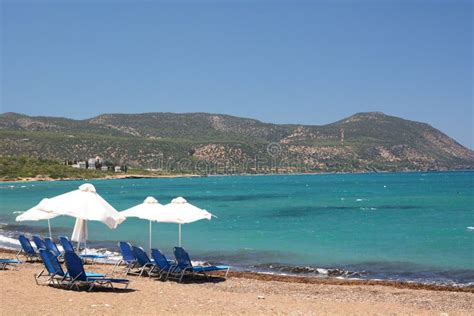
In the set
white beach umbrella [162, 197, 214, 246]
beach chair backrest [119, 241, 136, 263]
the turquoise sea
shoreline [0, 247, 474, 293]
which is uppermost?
white beach umbrella [162, 197, 214, 246]

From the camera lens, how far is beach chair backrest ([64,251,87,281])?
11.8 m

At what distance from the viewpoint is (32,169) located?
396 ft

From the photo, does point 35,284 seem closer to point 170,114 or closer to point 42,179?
point 42,179

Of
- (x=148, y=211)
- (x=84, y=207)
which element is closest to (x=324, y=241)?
(x=148, y=211)

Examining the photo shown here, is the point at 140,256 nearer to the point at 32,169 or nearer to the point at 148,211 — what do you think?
the point at 148,211

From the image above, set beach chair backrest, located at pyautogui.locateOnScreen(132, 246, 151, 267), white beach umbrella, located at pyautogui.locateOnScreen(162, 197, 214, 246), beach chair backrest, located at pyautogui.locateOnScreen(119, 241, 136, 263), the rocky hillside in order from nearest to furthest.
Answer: beach chair backrest, located at pyautogui.locateOnScreen(132, 246, 151, 267) → beach chair backrest, located at pyautogui.locateOnScreen(119, 241, 136, 263) → white beach umbrella, located at pyautogui.locateOnScreen(162, 197, 214, 246) → the rocky hillside

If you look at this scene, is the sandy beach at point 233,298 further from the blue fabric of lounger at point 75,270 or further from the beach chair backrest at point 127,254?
the beach chair backrest at point 127,254

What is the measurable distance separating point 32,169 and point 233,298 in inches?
4572

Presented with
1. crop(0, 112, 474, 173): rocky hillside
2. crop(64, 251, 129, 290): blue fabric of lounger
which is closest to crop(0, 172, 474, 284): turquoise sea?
crop(64, 251, 129, 290): blue fabric of lounger

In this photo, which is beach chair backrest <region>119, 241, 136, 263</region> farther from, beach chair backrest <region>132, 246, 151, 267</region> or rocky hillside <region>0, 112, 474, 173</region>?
rocky hillside <region>0, 112, 474, 173</region>

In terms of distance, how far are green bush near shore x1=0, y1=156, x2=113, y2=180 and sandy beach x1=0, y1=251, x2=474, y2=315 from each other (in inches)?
4260

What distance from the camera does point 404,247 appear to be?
24.3m

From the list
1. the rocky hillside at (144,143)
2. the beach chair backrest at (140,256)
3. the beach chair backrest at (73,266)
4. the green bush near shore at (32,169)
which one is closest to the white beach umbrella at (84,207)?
the beach chair backrest at (140,256)

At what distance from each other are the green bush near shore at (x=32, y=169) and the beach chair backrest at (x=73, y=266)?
110892 mm
